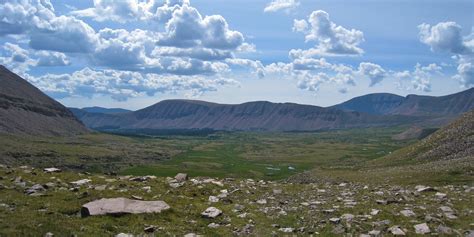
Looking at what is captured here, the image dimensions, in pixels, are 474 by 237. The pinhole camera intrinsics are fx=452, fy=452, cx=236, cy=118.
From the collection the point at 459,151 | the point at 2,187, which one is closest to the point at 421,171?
the point at 459,151

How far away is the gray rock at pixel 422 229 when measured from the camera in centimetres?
1983

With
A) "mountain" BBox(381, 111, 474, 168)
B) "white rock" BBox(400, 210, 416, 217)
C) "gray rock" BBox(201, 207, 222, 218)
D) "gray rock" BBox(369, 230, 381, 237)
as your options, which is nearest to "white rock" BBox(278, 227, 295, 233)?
"gray rock" BBox(369, 230, 381, 237)

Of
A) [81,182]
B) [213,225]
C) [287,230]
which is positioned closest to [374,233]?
[287,230]

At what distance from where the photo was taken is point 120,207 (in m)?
22.2

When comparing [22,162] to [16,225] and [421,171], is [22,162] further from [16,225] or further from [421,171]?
[16,225]

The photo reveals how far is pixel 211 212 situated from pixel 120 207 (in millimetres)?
4581

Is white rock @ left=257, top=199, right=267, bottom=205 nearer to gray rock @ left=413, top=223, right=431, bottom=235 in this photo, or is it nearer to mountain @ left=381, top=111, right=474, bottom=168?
gray rock @ left=413, top=223, right=431, bottom=235

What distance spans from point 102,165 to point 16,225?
178387mm

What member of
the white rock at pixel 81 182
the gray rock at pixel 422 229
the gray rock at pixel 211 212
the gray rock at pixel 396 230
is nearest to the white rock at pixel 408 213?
the gray rock at pixel 422 229

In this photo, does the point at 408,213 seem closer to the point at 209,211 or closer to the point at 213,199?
the point at 209,211

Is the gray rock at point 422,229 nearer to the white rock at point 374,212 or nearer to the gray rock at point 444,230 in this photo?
the gray rock at point 444,230

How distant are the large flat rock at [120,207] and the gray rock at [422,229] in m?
12.0

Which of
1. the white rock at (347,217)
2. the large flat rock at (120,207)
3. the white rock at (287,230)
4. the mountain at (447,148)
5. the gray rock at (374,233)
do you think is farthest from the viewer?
the mountain at (447,148)

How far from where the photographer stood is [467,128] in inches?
3521
